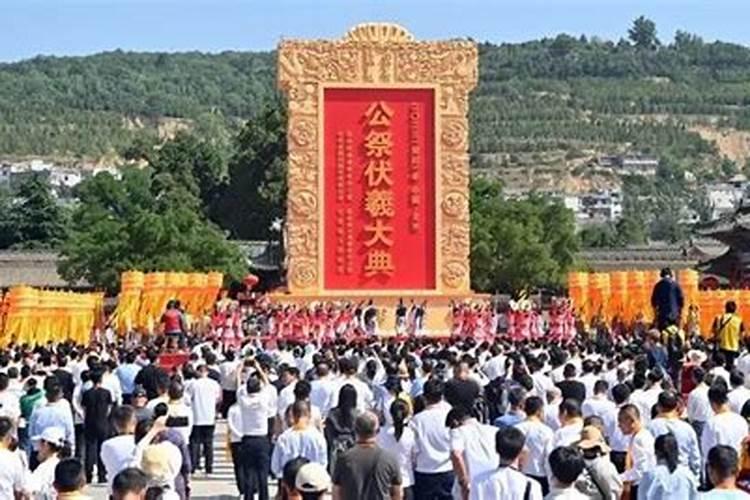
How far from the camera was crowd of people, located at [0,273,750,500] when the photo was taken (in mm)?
8477

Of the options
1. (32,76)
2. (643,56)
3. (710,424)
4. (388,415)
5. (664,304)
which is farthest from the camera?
(643,56)

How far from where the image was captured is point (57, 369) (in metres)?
16.4

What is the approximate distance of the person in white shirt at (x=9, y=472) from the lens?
9.34m

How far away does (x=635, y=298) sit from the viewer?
31.2 m

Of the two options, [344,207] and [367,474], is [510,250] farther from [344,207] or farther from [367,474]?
[367,474]

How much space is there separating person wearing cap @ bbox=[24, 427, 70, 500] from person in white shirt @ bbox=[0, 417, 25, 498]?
0.20 feet

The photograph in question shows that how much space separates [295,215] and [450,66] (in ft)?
14.6

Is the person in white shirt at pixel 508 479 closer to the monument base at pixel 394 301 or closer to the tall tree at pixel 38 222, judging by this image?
the monument base at pixel 394 301

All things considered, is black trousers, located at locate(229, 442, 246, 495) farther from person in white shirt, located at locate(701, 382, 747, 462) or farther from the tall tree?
the tall tree

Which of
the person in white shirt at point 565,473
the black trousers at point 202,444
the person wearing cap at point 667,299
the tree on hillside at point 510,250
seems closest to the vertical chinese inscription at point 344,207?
the tree on hillside at point 510,250

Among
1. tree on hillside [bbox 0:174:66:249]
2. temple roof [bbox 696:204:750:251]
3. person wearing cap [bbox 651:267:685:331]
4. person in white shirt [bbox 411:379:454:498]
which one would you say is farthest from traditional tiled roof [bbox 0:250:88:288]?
person in white shirt [bbox 411:379:454:498]

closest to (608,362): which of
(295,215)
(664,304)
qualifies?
(664,304)

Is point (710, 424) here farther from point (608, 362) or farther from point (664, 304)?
point (664, 304)

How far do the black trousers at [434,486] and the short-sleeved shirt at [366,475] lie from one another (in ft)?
6.32
